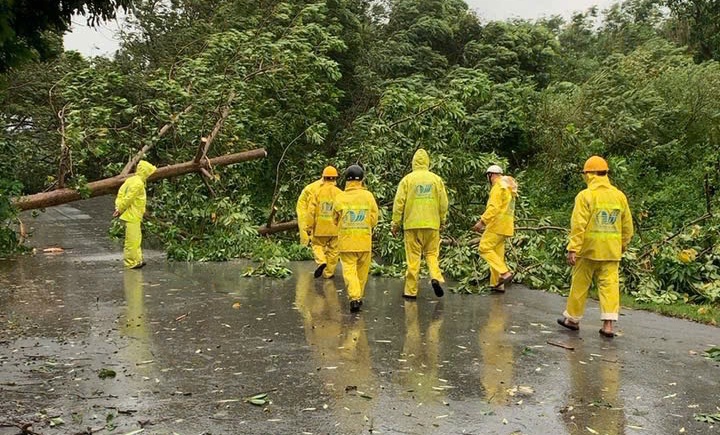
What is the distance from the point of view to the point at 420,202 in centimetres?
843

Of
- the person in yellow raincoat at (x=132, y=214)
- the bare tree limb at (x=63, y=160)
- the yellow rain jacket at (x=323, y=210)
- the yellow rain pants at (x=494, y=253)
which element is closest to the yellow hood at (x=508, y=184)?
the yellow rain pants at (x=494, y=253)

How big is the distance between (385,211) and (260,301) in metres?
4.52

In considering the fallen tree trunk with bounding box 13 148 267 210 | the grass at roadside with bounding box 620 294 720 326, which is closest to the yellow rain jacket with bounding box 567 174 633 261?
the grass at roadside with bounding box 620 294 720 326

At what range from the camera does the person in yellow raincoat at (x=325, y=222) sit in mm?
10086

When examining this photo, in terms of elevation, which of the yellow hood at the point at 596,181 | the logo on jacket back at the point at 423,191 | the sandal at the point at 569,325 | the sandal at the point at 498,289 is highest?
the yellow hood at the point at 596,181

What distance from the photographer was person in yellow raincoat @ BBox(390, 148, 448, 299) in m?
8.44

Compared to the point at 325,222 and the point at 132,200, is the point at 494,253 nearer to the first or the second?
the point at 325,222

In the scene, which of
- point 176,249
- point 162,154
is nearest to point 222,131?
point 162,154

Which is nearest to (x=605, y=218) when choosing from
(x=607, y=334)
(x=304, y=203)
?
(x=607, y=334)

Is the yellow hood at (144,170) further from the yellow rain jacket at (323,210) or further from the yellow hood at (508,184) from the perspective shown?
the yellow hood at (508,184)

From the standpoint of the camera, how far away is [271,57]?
13633 millimetres

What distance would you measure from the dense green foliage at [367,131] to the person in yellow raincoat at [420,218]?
1.05m

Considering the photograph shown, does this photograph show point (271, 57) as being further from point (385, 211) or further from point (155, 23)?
point (155, 23)

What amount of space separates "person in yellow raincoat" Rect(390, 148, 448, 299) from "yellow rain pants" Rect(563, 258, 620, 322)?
192cm
